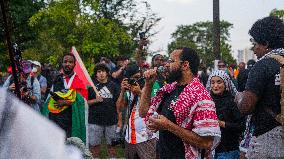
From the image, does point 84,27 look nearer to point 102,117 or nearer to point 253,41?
point 102,117

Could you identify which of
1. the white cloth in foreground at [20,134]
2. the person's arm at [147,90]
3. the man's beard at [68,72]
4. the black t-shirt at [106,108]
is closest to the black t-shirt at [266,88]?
the person's arm at [147,90]

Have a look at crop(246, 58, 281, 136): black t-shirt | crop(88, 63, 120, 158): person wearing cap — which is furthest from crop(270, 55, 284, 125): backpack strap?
crop(88, 63, 120, 158): person wearing cap

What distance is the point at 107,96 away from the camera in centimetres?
830

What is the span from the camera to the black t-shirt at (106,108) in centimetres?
796

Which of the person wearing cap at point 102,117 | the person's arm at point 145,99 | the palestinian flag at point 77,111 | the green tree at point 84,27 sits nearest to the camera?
the person's arm at point 145,99

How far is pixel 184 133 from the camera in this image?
3.59 meters

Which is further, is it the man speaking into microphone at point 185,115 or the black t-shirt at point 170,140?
the black t-shirt at point 170,140

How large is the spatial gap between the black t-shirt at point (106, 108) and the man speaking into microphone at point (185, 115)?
12.6ft

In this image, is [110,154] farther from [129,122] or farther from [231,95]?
[231,95]

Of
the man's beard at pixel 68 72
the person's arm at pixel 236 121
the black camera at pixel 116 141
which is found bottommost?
the black camera at pixel 116 141

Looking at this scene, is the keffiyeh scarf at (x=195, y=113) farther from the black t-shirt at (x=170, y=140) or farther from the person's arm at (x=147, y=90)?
the person's arm at (x=147, y=90)

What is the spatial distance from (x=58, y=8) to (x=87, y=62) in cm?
184

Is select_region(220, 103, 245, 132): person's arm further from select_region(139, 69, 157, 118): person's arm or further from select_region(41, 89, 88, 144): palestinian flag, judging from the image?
select_region(41, 89, 88, 144): palestinian flag

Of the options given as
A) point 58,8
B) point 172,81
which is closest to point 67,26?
point 58,8
